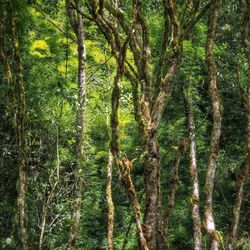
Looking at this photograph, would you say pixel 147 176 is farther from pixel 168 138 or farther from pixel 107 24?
pixel 168 138

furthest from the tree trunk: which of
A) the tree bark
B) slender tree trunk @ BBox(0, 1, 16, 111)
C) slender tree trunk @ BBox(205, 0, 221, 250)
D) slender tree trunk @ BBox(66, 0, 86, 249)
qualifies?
slender tree trunk @ BBox(66, 0, 86, 249)

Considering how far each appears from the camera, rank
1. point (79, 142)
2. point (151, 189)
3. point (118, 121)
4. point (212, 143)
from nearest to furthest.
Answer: point (118, 121)
point (151, 189)
point (212, 143)
point (79, 142)

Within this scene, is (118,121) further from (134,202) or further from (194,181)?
(194,181)

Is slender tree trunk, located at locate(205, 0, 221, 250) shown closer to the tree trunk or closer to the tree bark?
the tree bark

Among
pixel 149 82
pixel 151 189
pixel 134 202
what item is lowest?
pixel 134 202

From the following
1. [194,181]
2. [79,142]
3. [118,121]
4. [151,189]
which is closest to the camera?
[118,121]

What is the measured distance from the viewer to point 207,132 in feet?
57.2

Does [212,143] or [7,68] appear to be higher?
[7,68]

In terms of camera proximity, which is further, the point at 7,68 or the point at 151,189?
the point at 7,68

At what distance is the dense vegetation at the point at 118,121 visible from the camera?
16.8 feet

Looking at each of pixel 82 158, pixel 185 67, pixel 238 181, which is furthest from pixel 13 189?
pixel 185 67

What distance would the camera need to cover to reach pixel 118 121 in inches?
185

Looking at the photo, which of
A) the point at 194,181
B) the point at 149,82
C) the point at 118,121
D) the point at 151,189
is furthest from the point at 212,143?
the point at 194,181

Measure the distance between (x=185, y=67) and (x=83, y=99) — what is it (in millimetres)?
5735
